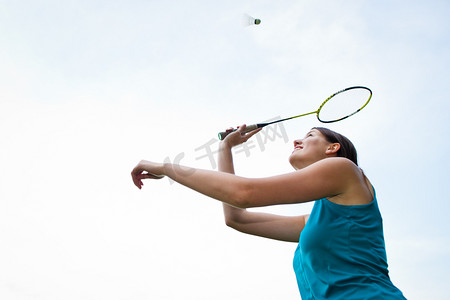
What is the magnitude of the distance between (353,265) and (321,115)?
328cm

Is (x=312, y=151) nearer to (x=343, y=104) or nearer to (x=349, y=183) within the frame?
(x=349, y=183)

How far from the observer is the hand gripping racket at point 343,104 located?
5551mm

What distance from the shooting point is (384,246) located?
2912mm

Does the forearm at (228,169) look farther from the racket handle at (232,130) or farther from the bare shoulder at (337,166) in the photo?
the bare shoulder at (337,166)

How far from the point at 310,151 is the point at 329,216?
0.84 meters

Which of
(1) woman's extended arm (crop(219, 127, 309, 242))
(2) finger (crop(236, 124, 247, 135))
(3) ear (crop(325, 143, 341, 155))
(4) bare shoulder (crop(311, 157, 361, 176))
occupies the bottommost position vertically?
(1) woman's extended arm (crop(219, 127, 309, 242))

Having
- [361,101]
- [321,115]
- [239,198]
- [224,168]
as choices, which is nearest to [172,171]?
[239,198]

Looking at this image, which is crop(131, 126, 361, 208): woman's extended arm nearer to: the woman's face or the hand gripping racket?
the woman's face

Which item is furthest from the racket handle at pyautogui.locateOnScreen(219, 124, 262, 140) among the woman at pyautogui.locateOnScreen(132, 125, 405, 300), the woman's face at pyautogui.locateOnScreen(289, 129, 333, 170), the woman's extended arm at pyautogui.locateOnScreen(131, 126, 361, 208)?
the woman's extended arm at pyautogui.locateOnScreen(131, 126, 361, 208)

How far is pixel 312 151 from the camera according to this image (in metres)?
3.61

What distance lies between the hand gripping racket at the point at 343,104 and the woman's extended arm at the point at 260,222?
1.85 metres

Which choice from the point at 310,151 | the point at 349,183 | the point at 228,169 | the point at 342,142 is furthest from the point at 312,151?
the point at 228,169

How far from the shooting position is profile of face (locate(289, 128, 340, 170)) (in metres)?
3.59

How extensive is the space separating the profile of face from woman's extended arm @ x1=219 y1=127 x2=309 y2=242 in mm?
Answer: 699
